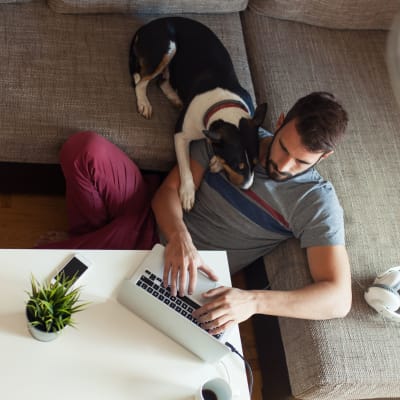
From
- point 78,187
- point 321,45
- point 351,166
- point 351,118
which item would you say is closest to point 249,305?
point 78,187

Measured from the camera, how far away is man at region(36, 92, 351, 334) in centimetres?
125

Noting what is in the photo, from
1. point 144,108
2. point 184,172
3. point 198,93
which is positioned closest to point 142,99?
point 144,108

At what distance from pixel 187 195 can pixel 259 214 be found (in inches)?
A: 8.8

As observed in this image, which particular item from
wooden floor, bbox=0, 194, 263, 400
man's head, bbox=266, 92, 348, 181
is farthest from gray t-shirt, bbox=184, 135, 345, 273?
wooden floor, bbox=0, 194, 263, 400

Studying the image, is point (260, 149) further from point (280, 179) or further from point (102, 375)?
point (102, 375)

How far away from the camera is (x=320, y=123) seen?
4.12 feet

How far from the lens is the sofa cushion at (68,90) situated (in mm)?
1559

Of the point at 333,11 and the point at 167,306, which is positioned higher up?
the point at 333,11

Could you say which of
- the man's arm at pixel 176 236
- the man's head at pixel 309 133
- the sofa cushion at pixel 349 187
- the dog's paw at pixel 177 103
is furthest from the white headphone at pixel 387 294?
the dog's paw at pixel 177 103

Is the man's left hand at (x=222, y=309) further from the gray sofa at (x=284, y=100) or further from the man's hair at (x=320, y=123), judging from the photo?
the man's hair at (x=320, y=123)

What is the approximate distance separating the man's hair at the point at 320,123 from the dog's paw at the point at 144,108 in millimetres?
545

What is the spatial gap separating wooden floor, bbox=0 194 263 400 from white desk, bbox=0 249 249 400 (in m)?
0.67

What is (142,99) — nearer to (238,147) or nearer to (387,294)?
(238,147)

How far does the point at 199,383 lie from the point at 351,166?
0.96 metres
